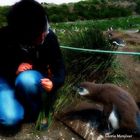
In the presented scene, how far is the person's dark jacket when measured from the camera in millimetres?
4203

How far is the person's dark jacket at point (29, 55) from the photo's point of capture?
4.20m

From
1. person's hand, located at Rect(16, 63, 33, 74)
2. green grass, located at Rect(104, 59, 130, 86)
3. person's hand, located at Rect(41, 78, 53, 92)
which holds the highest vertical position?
person's hand, located at Rect(16, 63, 33, 74)

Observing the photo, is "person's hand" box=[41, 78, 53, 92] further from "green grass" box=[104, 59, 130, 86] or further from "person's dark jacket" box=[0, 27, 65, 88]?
"green grass" box=[104, 59, 130, 86]

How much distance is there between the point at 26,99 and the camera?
14.1ft

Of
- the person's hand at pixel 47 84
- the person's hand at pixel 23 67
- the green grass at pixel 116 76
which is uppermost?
the person's hand at pixel 23 67

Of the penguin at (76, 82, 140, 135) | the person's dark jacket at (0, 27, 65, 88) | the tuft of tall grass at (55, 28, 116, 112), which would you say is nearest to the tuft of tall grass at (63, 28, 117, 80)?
the tuft of tall grass at (55, 28, 116, 112)

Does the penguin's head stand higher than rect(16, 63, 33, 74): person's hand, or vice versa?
rect(16, 63, 33, 74): person's hand

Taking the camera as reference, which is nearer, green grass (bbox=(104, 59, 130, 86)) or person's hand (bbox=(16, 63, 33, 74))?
person's hand (bbox=(16, 63, 33, 74))

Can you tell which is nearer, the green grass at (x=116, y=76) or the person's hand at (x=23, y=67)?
the person's hand at (x=23, y=67)

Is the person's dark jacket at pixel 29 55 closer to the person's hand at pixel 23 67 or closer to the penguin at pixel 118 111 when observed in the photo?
the person's hand at pixel 23 67

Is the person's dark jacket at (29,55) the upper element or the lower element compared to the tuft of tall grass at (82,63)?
upper

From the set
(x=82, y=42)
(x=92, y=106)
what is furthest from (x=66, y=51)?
(x=92, y=106)

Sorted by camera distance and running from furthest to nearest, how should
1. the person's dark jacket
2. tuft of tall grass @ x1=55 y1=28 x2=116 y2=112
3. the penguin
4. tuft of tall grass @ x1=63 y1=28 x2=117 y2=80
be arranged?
tuft of tall grass @ x1=63 y1=28 x2=117 y2=80, tuft of tall grass @ x1=55 y1=28 x2=116 y2=112, the person's dark jacket, the penguin

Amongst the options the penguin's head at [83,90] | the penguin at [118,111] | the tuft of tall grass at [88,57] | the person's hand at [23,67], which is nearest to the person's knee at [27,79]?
the person's hand at [23,67]
